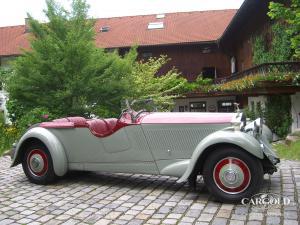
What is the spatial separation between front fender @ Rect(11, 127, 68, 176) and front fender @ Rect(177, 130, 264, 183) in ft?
6.60

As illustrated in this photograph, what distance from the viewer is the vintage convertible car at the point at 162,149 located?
522 centimetres

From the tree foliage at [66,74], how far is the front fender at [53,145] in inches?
195

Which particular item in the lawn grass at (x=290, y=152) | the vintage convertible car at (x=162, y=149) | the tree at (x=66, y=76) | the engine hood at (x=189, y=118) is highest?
the tree at (x=66, y=76)

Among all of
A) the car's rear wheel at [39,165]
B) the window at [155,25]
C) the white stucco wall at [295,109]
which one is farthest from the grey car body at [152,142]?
the window at [155,25]

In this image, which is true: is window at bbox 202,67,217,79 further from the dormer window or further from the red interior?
the red interior

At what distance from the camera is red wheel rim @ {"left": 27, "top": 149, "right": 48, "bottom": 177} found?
6613mm

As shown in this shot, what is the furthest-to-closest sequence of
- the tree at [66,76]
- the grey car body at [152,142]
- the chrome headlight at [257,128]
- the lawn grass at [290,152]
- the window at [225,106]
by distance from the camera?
the window at [225,106], the tree at [66,76], the lawn grass at [290,152], the chrome headlight at [257,128], the grey car body at [152,142]

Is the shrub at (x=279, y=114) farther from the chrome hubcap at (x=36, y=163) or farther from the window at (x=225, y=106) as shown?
the window at (x=225, y=106)

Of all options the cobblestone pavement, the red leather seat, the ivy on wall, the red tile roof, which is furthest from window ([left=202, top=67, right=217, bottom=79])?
the red leather seat

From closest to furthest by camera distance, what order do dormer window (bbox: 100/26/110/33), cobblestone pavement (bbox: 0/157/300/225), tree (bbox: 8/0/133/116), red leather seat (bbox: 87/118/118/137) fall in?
cobblestone pavement (bbox: 0/157/300/225)
red leather seat (bbox: 87/118/118/137)
tree (bbox: 8/0/133/116)
dormer window (bbox: 100/26/110/33)

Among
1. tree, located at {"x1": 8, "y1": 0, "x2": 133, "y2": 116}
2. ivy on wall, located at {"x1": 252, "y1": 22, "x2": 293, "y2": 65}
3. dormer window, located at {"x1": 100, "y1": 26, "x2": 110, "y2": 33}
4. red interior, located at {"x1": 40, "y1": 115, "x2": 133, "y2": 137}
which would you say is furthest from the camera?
dormer window, located at {"x1": 100, "y1": 26, "x2": 110, "y2": 33}

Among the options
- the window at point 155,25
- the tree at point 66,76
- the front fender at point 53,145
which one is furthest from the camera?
the window at point 155,25

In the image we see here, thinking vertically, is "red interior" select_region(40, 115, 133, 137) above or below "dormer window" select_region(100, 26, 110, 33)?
below

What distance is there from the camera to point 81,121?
661cm
